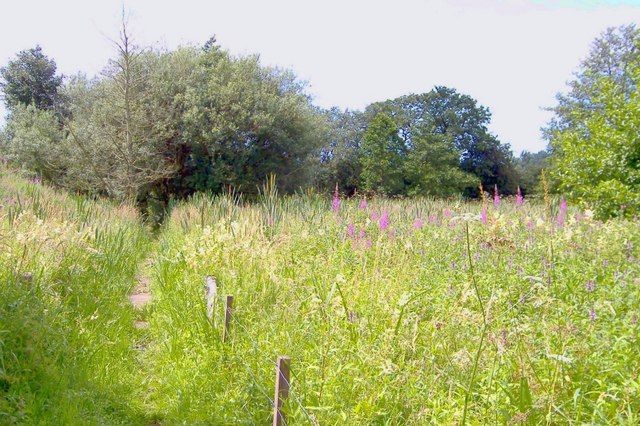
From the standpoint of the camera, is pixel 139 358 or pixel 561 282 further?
pixel 139 358

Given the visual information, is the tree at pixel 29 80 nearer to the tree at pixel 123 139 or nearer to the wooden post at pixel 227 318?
the tree at pixel 123 139

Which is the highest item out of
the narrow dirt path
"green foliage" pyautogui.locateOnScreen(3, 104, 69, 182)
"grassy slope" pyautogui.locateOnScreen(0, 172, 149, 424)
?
"green foliage" pyautogui.locateOnScreen(3, 104, 69, 182)

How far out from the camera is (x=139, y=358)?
14.4 feet

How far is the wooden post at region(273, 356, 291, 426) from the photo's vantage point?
2.54 m

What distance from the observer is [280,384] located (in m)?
2.59

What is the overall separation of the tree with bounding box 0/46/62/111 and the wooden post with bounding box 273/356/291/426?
3001cm

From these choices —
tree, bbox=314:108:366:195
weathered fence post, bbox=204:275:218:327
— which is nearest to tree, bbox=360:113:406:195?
tree, bbox=314:108:366:195

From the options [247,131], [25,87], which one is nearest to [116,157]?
[247,131]

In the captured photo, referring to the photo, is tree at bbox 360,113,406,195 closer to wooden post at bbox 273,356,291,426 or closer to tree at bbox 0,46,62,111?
tree at bbox 0,46,62,111

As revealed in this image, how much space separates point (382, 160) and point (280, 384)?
2784 cm

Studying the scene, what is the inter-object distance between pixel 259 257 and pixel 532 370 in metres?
2.98

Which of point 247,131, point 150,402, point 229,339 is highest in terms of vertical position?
point 247,131

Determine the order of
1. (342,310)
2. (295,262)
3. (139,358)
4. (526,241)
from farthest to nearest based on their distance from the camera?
1. (295,262)
2. (526,241)
3. (139,358)
4. (342,310)

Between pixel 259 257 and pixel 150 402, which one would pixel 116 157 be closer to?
pixel 259 257
